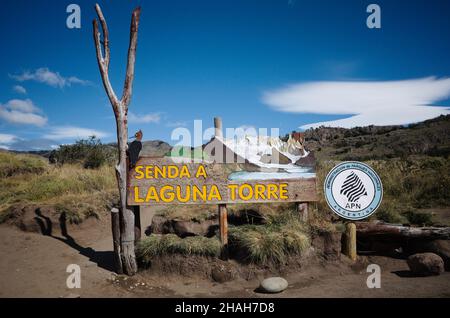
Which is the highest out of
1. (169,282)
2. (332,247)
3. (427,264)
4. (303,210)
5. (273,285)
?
(303,210)

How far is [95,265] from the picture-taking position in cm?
734

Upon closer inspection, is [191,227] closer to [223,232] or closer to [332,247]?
[223,232]

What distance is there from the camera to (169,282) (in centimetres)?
668

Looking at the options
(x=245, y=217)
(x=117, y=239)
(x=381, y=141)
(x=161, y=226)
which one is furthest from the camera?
(x=381, y=141)

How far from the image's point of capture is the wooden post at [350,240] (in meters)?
7.05

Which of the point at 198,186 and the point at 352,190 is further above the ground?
the point at 198,186

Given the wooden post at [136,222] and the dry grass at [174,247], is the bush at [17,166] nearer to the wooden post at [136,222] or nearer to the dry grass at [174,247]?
the wooden post at [136,222]

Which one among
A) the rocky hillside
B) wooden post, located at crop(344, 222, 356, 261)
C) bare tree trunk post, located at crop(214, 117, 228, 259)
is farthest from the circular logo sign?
the rocky hillside

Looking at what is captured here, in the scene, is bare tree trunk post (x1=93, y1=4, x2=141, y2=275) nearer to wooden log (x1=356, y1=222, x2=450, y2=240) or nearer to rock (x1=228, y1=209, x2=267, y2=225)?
rock (x1=228, y1=209, x2=267, y2=225)

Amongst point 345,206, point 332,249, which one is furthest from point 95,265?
point 345,206

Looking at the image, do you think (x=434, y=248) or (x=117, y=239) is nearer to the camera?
(x=434, y=248)

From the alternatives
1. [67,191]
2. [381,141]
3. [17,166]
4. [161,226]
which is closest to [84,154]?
[17,166]

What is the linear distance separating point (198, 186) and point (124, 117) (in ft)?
6.80

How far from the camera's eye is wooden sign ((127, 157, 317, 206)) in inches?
282
